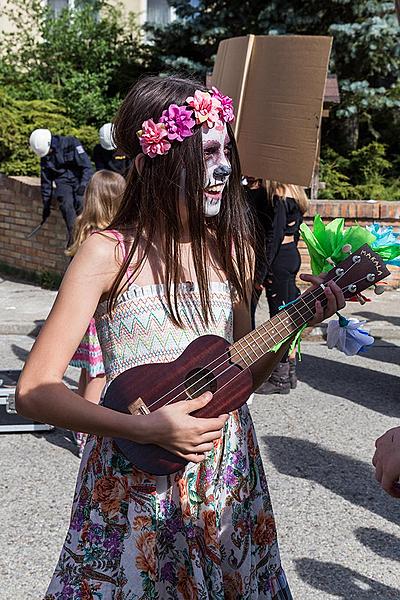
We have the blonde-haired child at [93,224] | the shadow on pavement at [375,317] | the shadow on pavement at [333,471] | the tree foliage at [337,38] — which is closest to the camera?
the shadow on pavement at [333,471]

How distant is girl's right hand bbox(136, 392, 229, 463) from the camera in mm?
1907

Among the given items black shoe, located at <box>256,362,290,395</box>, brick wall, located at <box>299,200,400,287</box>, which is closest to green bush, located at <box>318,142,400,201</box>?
brick wall, located at <box>299,200,400,287</box>

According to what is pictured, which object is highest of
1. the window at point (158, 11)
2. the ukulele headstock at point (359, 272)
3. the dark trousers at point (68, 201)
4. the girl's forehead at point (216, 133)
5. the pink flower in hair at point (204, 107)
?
the window at point (158, 11)

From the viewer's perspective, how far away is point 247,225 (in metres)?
2.31

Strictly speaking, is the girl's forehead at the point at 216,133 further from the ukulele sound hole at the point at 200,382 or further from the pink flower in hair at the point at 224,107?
the ukulele sound hole at the point at 200,382

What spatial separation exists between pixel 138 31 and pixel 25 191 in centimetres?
511

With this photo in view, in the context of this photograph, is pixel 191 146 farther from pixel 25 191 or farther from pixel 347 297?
pixel 25 191

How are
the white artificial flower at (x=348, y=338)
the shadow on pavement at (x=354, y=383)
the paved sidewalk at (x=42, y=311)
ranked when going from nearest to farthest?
the white artificial flower at (x=348, y=338) → the shadow on pavement at (x=354, y=383) → the paved sidewalk at (x=42, y=311)

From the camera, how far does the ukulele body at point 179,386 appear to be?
199cm

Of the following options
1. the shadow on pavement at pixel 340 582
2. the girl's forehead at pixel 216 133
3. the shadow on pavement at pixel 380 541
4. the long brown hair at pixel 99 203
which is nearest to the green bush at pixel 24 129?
the long brown hair at pixel 99 203

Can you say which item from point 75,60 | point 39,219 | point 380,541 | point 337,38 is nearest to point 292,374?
point 380,541

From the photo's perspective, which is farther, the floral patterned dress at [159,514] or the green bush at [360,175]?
the green bush at [360,175]

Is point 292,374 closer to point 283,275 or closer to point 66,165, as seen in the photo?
point 283,275

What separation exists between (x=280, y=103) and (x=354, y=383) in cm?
356
